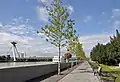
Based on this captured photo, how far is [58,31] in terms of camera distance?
1446 inches

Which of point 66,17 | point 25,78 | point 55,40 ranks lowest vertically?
point 25,78

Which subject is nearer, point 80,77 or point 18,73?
point 18,73

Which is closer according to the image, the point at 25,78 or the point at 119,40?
the point at 25,78

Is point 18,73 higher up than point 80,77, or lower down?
higher up

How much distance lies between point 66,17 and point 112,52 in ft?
180

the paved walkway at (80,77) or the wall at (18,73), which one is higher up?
the wall at (18,73)

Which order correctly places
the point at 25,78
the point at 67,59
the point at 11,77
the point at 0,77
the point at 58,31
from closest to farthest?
the point at 0,77 < the point at 11,77 < the point at 25,78 < the point at 58,31 < the point at 67,59

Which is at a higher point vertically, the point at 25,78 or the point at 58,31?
the point at 58,31

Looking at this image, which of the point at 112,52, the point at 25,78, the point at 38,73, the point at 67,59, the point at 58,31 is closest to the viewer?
the point at 25,78

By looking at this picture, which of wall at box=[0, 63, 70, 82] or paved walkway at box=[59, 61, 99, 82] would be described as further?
paved walkway at box=[59, 61, 99, 82]

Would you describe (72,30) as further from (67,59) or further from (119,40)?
(67,59)

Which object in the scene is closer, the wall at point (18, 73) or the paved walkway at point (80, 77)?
the wall at point (18, 73)

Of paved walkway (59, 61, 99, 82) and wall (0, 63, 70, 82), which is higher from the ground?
wall (0, 63, 70, 82)

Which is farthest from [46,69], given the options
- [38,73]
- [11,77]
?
[11,77]
